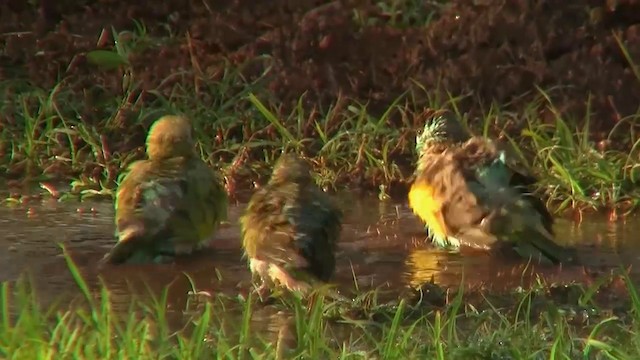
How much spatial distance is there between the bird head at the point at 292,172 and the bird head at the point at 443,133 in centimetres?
111

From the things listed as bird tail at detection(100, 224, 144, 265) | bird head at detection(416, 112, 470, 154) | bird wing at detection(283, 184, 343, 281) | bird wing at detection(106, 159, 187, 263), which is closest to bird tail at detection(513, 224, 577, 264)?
bird head at detection(416, 112, 470, 154)

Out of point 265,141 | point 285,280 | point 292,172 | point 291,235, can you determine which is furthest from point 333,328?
point 265,141

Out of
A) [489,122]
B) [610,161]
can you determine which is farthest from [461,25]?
[610,161]

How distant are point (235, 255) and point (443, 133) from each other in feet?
4.66

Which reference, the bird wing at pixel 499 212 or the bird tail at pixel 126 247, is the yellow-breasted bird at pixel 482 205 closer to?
the bird wing at pixel 499 212

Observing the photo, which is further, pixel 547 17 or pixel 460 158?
pixel 547 17

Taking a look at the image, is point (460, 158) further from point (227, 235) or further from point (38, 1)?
point (38, 1)

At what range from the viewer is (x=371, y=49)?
11.6 metres

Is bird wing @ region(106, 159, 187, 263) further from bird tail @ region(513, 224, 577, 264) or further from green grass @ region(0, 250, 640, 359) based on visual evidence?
bird tail @ region(513, 224, 577, 264)

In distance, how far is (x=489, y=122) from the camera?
1034 cm

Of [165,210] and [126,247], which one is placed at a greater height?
[165,210]

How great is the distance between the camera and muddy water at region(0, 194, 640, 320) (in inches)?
299

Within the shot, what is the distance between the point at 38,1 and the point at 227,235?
4.66 m

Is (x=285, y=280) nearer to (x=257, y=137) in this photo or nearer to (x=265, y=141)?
(x=265, y=141)
